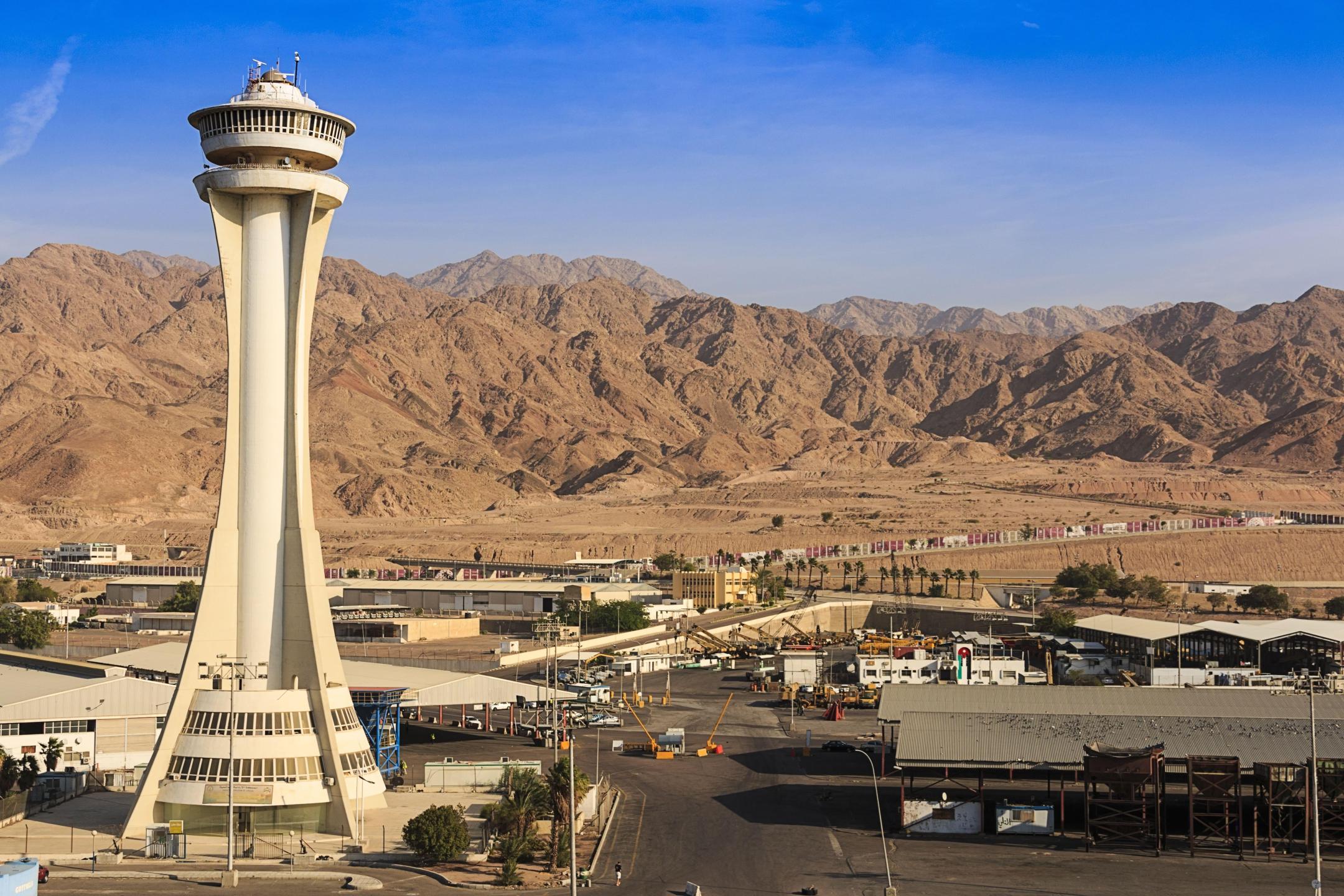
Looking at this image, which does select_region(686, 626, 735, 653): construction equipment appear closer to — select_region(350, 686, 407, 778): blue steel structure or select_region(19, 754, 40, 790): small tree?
select_region(350, 686, 407, 778): blue steel structure

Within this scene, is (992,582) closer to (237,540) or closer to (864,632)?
(864,632)

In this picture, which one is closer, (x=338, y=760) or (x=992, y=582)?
(x=338, y=760)

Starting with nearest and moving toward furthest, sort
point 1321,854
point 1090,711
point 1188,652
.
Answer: point 1321,854
point 1090,711
point 1188,652

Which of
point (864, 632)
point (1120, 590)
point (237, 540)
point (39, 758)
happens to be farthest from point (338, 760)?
point (1120, 590)

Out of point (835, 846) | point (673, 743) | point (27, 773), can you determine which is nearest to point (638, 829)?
point (835, 846)

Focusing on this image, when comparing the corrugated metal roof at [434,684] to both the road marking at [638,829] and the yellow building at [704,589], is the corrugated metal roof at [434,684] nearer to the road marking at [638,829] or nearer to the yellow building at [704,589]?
the road marking at [638,829]

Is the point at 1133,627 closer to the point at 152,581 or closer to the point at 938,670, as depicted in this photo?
the point at 938,670

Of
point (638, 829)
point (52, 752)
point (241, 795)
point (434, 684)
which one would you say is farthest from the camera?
point (434, 684)
